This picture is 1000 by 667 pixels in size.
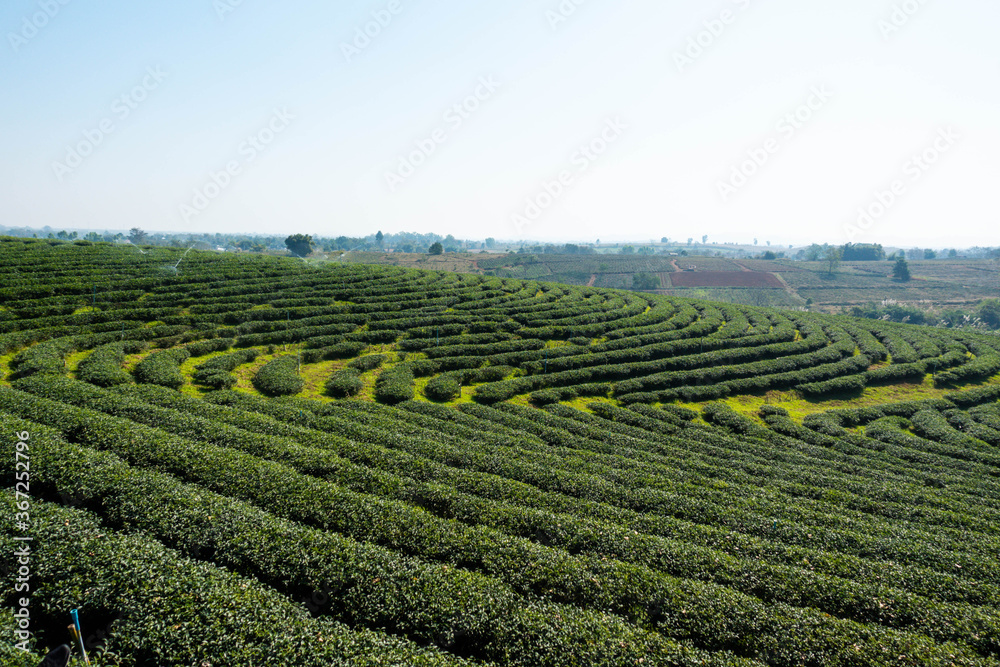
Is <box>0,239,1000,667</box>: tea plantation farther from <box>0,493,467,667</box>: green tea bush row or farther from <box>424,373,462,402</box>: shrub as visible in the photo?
<box>424,373,462,402</box>: shrub

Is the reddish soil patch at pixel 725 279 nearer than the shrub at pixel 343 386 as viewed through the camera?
No

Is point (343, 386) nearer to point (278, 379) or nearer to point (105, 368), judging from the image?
point (278, 379)

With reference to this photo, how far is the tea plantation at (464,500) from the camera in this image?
9.62m

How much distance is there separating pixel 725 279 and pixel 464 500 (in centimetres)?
13582

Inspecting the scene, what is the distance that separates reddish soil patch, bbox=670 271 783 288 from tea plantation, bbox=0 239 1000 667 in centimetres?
9414

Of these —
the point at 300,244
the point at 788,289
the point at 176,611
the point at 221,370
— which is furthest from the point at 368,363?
the point at 788,289

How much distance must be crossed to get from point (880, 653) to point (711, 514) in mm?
6504

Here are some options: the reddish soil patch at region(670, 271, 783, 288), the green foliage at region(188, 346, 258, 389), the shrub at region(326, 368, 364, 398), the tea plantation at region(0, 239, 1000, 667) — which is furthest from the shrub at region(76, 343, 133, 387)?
the reddish soil patch at region(670, 271, 783, 288)

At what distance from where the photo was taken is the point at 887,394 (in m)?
38.5

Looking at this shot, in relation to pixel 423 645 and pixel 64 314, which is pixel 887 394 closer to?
pixel 423 645

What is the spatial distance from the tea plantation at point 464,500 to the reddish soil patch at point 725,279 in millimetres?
94136

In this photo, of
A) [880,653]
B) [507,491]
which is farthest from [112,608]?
[880,653]

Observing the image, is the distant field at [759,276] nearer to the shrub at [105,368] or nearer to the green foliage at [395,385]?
the shrub at [105,368]

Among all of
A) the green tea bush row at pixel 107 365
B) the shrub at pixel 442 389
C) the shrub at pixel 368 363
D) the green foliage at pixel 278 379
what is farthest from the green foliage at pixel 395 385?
the green tea bush row at pixel 107 365
